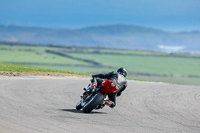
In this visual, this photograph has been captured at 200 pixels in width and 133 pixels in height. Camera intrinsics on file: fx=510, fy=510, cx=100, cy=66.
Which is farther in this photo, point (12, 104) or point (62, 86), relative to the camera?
point (62, 86)

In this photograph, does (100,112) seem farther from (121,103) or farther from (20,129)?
(20,129)

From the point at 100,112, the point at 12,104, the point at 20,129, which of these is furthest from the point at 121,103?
the point at 20,129

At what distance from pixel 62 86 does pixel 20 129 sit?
47.5ft

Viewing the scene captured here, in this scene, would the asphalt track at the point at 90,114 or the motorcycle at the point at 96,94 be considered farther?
the motorcycle at the point at 96,94

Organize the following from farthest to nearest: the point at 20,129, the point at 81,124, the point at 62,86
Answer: the point at 62,86
the point at 81,124
the point at 20,129

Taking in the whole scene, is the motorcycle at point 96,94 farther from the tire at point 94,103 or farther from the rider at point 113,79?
the rider at point 113,79

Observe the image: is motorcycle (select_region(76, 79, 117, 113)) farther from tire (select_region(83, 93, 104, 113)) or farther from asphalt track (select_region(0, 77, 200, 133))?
asphalt track (select_region(0, 77, 200, 133))

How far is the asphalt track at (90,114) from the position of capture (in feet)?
42.5

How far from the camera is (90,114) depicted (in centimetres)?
1602

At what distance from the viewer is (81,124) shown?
13.5m

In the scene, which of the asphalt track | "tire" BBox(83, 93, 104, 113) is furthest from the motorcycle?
the asphalt track

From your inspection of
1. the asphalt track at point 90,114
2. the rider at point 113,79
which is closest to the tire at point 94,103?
the asphalt track at point 90,114

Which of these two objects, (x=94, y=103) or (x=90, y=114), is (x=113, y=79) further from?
(x=90, y=114)

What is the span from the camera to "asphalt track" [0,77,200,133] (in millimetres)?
12945
